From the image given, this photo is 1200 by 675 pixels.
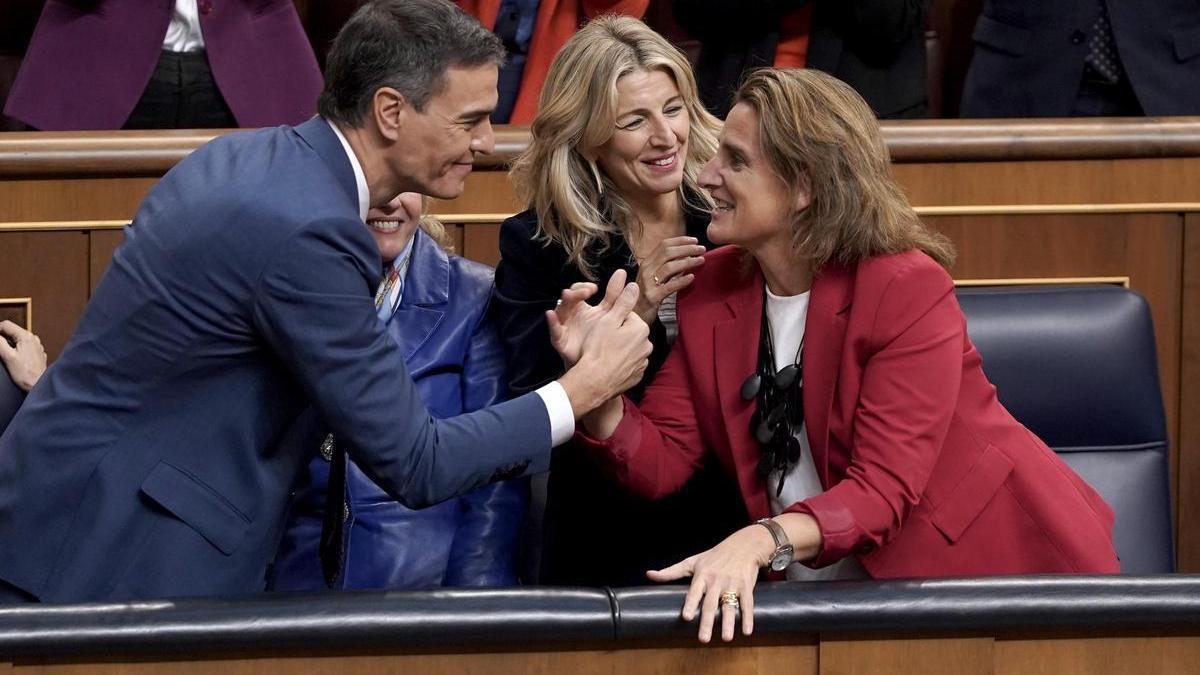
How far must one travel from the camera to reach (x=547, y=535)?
2.24 meters

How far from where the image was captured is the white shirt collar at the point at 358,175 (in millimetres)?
1751

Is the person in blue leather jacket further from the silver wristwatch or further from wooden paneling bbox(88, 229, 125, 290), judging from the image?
wooden paneling bbox(88, 229, 125, 290)

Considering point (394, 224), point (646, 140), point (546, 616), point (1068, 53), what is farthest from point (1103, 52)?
point (546, 616)

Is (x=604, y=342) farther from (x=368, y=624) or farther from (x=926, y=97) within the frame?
(x=926, y=97)

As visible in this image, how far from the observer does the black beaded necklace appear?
77.2 inches

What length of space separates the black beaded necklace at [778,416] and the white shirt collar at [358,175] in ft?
1.73

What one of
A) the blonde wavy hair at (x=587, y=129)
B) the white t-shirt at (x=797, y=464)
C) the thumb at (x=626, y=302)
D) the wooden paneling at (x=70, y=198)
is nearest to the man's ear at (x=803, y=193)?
the white t-shirt at (x=797, y=464)

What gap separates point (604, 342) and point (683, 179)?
54cm

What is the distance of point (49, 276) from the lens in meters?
2.61

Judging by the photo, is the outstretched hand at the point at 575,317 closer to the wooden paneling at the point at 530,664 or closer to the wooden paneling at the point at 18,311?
the wooden paneling at the point at 530,664

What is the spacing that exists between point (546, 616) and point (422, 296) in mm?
751

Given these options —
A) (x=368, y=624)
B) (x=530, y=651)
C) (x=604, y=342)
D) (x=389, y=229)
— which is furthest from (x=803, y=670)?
(x=389, y=229)

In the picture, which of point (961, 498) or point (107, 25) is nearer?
point (961, 498)

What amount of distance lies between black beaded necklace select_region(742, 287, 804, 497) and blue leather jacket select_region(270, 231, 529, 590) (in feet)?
1.16
